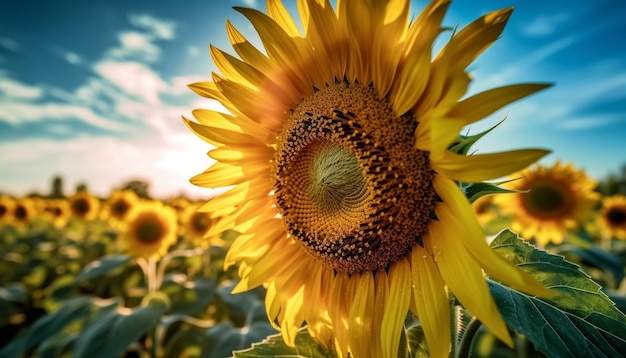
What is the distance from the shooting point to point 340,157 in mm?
1551

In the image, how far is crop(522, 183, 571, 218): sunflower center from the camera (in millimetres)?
5688

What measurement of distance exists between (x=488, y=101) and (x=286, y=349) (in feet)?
4.18

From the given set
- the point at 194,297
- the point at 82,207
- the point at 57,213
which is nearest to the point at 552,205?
the point at 194,297

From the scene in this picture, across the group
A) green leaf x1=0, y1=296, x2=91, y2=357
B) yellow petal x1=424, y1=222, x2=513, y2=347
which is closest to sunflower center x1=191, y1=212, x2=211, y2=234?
green leaf x1=0, y1=296, x2=91, y2=357

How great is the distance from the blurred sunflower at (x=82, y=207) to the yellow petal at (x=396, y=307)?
38.3 feet

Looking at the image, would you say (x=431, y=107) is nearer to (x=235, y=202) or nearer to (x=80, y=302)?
(x=235, y=202)

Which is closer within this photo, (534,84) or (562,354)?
(534,84)

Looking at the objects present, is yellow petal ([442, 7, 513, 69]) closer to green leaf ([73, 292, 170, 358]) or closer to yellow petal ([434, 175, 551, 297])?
yellow petal ([434, 175, 551, 297])

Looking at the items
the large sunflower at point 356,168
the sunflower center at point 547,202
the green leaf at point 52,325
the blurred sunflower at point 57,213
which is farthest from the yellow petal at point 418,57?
the blurred sunflower at point 57,213

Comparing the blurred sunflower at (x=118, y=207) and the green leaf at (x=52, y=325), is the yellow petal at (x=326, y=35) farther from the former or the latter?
the blurred sunflower at (x=118, y=207)

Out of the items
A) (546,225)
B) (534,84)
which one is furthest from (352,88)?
(546,225)

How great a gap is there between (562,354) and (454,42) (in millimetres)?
915

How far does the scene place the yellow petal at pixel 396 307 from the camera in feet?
4.24

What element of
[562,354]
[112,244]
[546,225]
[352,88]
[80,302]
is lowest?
[546,225]
